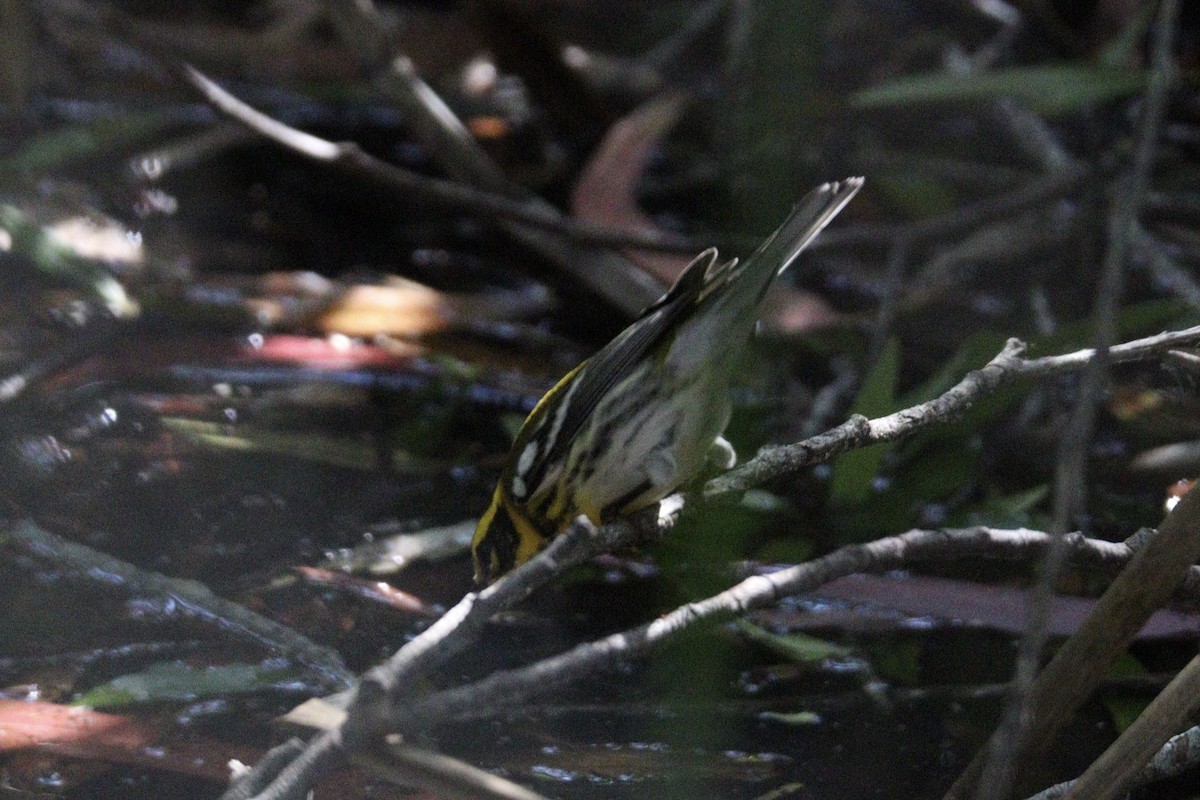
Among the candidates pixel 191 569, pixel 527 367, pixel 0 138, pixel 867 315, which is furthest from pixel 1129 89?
pixel 0 138

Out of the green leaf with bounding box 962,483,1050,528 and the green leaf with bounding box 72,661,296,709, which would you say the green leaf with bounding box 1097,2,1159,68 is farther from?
the green leaf with bounding box 72,661,296,709

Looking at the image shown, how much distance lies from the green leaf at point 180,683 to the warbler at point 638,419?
248 mm

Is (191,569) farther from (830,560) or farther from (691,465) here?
(830,560)

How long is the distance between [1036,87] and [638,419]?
1262 millimetres

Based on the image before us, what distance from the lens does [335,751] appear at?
2.39 feet

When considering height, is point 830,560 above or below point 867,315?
below

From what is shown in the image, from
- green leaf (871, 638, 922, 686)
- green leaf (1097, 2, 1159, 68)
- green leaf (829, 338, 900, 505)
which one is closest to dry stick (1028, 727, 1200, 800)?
green leaf (871, 638, 922, 686)

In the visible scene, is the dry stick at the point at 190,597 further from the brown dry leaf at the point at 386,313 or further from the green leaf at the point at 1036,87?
the green leaf at the point at 1036,87

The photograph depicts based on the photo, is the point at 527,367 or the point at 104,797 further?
the point at 527,367

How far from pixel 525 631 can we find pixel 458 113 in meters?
1.94

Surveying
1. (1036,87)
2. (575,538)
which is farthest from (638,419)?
(1036,87)

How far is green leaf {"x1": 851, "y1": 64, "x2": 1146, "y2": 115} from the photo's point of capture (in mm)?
2201

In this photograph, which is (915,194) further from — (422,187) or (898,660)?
(898,660)

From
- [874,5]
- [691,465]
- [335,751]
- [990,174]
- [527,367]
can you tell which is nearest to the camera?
[335,751]
